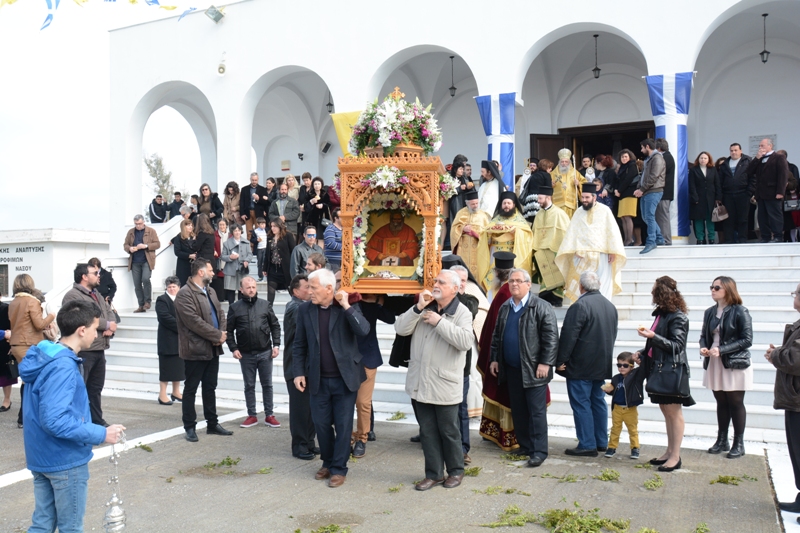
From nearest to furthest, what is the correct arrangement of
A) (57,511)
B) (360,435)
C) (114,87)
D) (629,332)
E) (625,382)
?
1. (57,511)
2. (625,382)
3. (360,435)
4. (629,332)
5. (114,87)

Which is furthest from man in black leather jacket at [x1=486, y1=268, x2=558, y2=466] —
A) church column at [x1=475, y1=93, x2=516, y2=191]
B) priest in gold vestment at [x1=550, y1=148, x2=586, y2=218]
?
church column at [x1=475, y1=93, x2=516, y2=191]

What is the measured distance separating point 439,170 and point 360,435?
2.71 metres

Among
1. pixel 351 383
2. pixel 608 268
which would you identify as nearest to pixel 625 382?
pixel 351 383

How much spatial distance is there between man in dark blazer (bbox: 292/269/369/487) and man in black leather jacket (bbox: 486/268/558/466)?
4.68 feet

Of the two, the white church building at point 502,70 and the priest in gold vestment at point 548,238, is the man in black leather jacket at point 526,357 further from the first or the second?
the white church building at point 502,70

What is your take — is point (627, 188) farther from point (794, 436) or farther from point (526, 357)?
point (794, 436)

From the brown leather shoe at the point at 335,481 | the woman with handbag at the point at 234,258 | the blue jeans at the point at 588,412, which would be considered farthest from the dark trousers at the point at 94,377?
the blue jeans at the point at 588,412

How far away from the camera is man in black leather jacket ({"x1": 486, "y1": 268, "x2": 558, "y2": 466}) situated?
647 cm

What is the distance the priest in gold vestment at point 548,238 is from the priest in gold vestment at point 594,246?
17.4 inches

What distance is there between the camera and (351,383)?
238 inches

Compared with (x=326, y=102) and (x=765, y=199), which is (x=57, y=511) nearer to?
(x=765, y=199)

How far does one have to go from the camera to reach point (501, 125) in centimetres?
1448

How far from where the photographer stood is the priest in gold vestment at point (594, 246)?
10047 mm

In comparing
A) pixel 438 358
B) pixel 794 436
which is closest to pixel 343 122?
pixel 438 358
